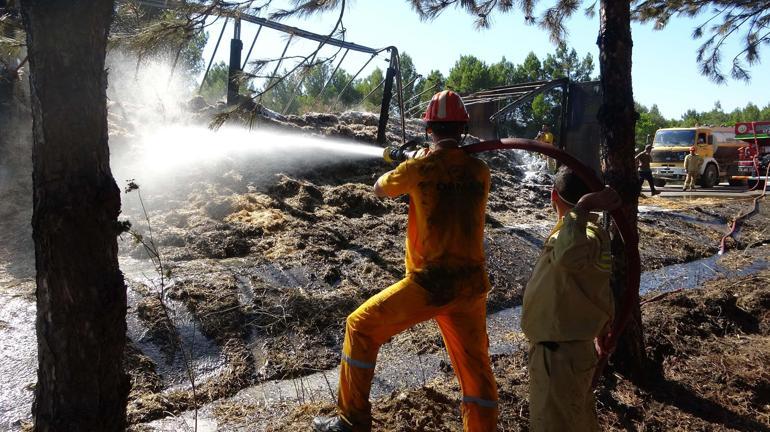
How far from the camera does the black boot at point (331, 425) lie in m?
Result: 2.73

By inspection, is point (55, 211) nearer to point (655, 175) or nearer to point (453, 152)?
point (453, 152)

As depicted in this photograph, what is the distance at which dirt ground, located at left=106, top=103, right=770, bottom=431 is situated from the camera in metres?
3.68

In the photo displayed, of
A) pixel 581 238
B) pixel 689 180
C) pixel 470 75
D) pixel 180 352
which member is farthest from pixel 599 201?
pixel 470 75

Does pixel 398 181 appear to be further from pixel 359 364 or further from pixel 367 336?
pixel 359 364

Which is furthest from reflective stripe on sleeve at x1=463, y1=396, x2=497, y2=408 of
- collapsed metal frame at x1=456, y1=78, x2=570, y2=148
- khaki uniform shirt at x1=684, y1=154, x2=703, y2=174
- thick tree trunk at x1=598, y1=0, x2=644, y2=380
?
khaki uniform shirt at x1=684, y1=154, x2=703, y2=174

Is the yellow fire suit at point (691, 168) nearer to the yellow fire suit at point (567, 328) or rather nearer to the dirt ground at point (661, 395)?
the dirt ground at point (661, 395)

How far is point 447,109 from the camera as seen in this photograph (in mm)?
2965

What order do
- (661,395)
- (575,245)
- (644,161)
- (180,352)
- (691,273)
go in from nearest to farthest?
(575,245), (661,395), (180,352), (691,273), (644,161)

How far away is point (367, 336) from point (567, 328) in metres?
0.94

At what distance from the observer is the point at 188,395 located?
389 centimetres

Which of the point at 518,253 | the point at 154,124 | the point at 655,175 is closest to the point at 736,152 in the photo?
the point at 655,175

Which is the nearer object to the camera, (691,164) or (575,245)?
(575,245)

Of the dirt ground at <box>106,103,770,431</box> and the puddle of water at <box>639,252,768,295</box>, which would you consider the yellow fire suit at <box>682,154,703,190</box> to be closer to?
the dirt ground at <box>106,103,770,431</box>

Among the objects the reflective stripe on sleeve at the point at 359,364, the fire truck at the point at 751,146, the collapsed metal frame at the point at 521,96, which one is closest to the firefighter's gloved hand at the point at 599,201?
the reflective stripe on sleeve at the point at 359,364
